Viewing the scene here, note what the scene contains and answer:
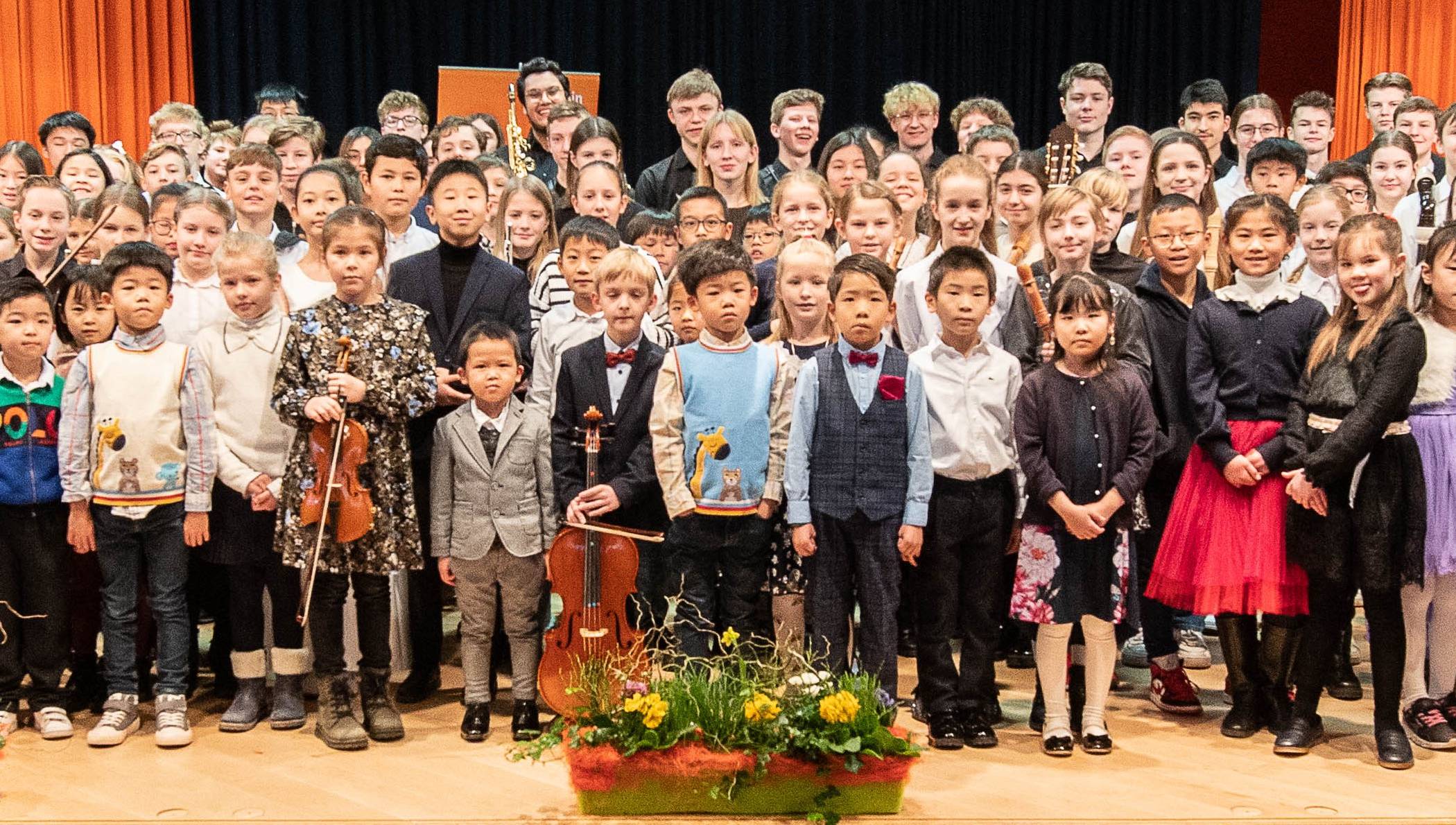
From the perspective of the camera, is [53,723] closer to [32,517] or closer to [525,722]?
[32,517]

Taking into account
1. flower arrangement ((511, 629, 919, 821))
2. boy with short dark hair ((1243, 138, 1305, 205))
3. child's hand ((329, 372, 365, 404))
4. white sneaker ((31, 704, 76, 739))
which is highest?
boy with short dark hair ((1243, 138, 1305, 205))

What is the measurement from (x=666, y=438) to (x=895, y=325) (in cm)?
98

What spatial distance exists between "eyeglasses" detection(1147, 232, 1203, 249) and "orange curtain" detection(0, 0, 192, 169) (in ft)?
20.6

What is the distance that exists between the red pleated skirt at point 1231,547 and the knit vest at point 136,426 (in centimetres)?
275

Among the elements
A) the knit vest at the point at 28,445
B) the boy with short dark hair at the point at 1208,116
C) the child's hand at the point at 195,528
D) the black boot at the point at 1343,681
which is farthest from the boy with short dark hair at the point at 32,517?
the boy with short dark hair at the point at 1208,116

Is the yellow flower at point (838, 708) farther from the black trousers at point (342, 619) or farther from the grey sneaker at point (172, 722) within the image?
the grey sneaker at point (172, 722)

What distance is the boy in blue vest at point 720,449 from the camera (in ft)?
A: 13.0

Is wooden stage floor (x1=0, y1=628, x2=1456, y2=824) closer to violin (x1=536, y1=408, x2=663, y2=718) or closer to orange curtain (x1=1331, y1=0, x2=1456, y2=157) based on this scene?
violin (x1=536, y1=408, x2=663, y2=718)

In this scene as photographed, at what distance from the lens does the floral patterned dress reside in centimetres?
396

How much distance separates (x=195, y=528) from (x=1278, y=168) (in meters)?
3.90

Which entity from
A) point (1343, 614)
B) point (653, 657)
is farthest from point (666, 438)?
point (1343, 614)

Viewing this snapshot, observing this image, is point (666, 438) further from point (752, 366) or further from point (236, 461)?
point (236, 461)

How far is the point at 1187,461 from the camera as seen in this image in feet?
14.1

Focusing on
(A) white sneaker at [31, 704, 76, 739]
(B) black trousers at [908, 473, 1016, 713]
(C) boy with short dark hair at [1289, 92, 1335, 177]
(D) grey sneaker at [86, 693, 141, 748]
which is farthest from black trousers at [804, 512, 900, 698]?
(C) boy with short dark hair at [1289, 92, 1335, 177]
